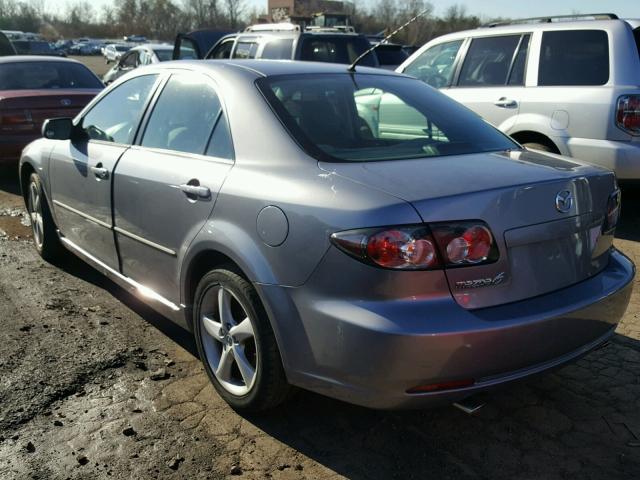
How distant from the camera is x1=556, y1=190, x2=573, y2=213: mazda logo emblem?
2566mm

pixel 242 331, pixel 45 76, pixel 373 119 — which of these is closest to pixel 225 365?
pixel 242 331

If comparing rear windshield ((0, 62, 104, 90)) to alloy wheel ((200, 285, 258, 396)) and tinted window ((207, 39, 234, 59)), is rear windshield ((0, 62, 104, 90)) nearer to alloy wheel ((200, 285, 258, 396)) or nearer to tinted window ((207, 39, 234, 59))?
tinted window ((207, 39, 234, 59))

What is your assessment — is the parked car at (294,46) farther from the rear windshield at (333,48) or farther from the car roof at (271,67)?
the car roof at (271,67)

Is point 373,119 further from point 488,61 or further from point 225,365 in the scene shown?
point 488,61

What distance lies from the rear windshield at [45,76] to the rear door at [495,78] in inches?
204

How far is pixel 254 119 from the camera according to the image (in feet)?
9.85

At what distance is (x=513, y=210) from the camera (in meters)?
2.44

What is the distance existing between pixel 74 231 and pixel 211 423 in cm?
213

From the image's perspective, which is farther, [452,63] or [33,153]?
[452,63]

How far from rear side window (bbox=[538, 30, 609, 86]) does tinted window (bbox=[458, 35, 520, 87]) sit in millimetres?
388

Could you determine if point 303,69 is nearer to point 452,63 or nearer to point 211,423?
point 211,423

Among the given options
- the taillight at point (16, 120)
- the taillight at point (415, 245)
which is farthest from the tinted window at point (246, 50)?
the taillight at point (415, 245)

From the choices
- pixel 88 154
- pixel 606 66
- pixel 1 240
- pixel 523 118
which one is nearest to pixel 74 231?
pixel 88 154

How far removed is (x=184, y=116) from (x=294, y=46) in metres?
6.10
